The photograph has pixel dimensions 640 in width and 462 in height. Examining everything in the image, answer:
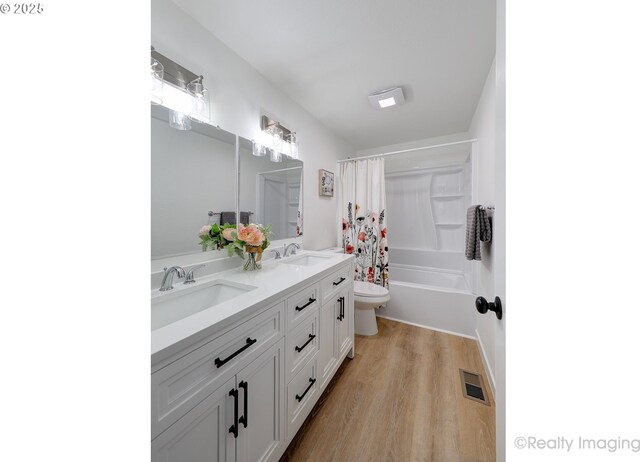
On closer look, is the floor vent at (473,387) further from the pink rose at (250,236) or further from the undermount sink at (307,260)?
the pink rose at (250,236)

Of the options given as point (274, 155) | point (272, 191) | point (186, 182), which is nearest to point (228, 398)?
point (186, 182)

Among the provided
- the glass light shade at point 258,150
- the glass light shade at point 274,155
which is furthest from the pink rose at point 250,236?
the glass light shade at point 274,155

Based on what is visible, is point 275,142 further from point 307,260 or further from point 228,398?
point 228,398

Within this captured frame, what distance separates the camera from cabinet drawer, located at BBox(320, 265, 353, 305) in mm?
1508

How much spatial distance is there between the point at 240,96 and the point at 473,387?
2.50 meters

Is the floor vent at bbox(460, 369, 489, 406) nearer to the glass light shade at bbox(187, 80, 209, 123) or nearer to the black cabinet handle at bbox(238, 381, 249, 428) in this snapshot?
the black cabinet handle at bbox(238, 381, 249, 428)

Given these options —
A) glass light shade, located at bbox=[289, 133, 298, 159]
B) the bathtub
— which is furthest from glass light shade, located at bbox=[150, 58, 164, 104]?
the bathtub

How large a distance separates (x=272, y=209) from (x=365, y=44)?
4.01 ft

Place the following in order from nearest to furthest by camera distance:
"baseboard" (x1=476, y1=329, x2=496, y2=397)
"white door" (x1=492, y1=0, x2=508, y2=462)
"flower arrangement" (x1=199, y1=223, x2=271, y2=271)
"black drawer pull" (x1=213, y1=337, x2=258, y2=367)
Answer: "white door" (x1=492, y1=0, x2=508, y2=462)
"black drawer pull" (x1=213, y1=337, x2=258, y2=367)
"flower arrangement" (x1=199, y1=223, x2=271, y2=271)
"baseboard" (x1=476, y1=329, x2=496, y2=397)

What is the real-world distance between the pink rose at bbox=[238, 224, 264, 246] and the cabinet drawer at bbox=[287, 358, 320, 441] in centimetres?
73

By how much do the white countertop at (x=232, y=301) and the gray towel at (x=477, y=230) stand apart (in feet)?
3.28
